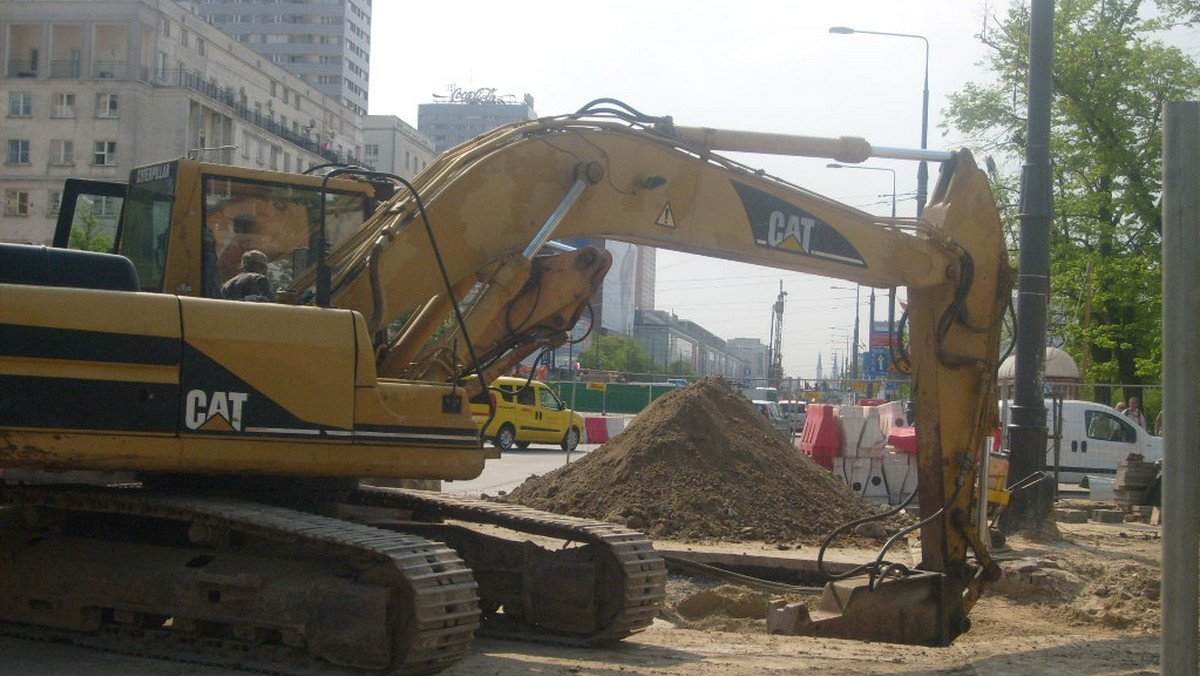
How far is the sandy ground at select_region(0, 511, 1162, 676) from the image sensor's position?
659cm

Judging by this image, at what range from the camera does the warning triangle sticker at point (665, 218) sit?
774cm

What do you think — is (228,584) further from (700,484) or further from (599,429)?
(599,429)

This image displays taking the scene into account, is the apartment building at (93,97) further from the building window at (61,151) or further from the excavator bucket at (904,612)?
the excavator bucket at (904,612)

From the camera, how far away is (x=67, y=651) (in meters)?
6.73

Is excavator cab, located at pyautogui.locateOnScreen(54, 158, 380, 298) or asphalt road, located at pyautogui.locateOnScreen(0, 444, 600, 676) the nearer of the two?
asphalt road, located at pyautogui.locateOnScreen(0, 444, 600, 676)

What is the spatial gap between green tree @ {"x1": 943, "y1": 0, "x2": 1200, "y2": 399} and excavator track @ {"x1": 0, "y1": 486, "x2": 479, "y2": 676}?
26.9 metres

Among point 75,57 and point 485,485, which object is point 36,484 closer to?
point 485,485

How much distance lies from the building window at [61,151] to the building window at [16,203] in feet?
7.40

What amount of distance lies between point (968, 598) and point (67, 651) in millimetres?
5751

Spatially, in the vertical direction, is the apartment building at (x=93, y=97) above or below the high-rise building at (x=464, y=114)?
below

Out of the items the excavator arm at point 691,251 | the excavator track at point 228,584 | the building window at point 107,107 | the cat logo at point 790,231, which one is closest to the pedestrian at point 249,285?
the excavator arm at point 691,251

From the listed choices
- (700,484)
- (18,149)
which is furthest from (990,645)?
(18,149)

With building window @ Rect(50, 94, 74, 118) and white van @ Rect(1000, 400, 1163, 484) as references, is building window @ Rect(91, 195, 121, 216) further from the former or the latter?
building window @ Rect(50, 94, 74, 118)

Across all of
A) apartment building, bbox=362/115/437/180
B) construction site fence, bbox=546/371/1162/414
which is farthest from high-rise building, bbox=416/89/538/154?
construction site fence, bbox=546/371/1162/414
